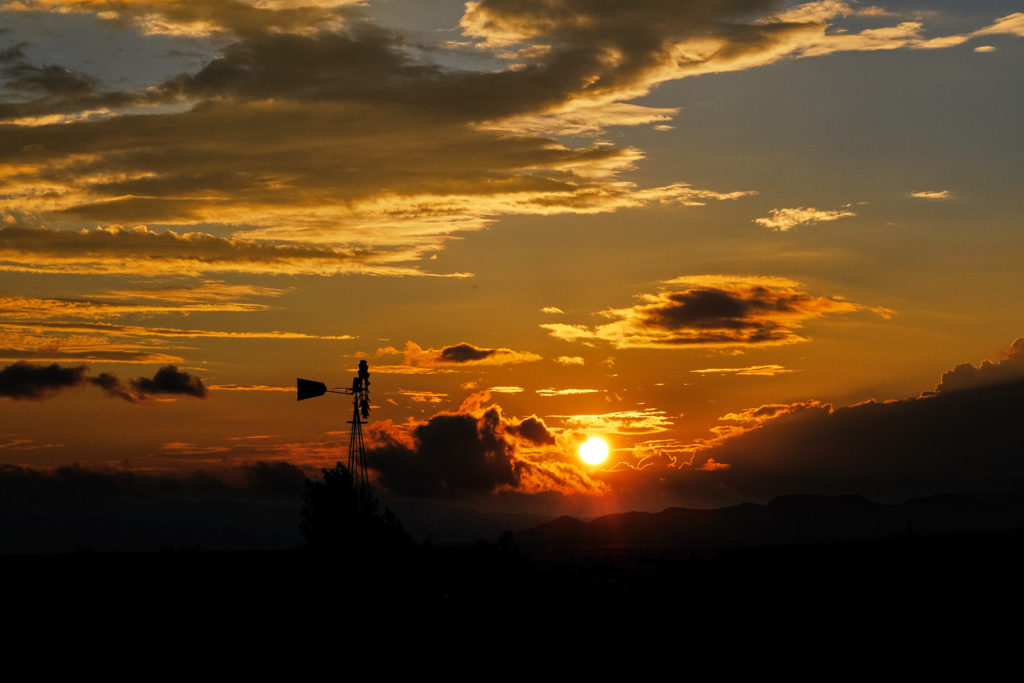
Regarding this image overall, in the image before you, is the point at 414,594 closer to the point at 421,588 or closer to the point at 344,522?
the point at 421,588

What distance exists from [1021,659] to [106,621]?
41221 millimetres

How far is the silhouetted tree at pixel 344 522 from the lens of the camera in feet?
206

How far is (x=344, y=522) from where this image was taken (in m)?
66.9

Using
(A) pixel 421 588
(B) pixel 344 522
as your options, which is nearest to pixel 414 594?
(A) pixel 421 588

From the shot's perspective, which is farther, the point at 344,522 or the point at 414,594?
the point at 344,522

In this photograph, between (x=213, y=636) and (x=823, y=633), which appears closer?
(x=213, y=636)

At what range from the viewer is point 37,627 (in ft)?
153

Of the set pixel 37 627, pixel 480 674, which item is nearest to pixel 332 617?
pixel 480 674

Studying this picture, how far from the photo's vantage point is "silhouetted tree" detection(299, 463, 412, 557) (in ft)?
206

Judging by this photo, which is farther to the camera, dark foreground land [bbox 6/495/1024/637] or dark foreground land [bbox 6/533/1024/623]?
dark foreground land [bbox 6/533/1024/623]

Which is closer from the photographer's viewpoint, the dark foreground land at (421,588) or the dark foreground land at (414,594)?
the dark foreground land at (414,594)

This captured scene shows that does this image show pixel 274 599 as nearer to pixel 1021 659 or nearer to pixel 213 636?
pixel 213 636

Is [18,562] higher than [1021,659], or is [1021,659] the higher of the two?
[18,562]

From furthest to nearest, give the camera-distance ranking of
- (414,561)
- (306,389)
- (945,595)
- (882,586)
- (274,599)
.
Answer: (882,586) < (945,595) < (414,561) < (306,389) < (274,599)
